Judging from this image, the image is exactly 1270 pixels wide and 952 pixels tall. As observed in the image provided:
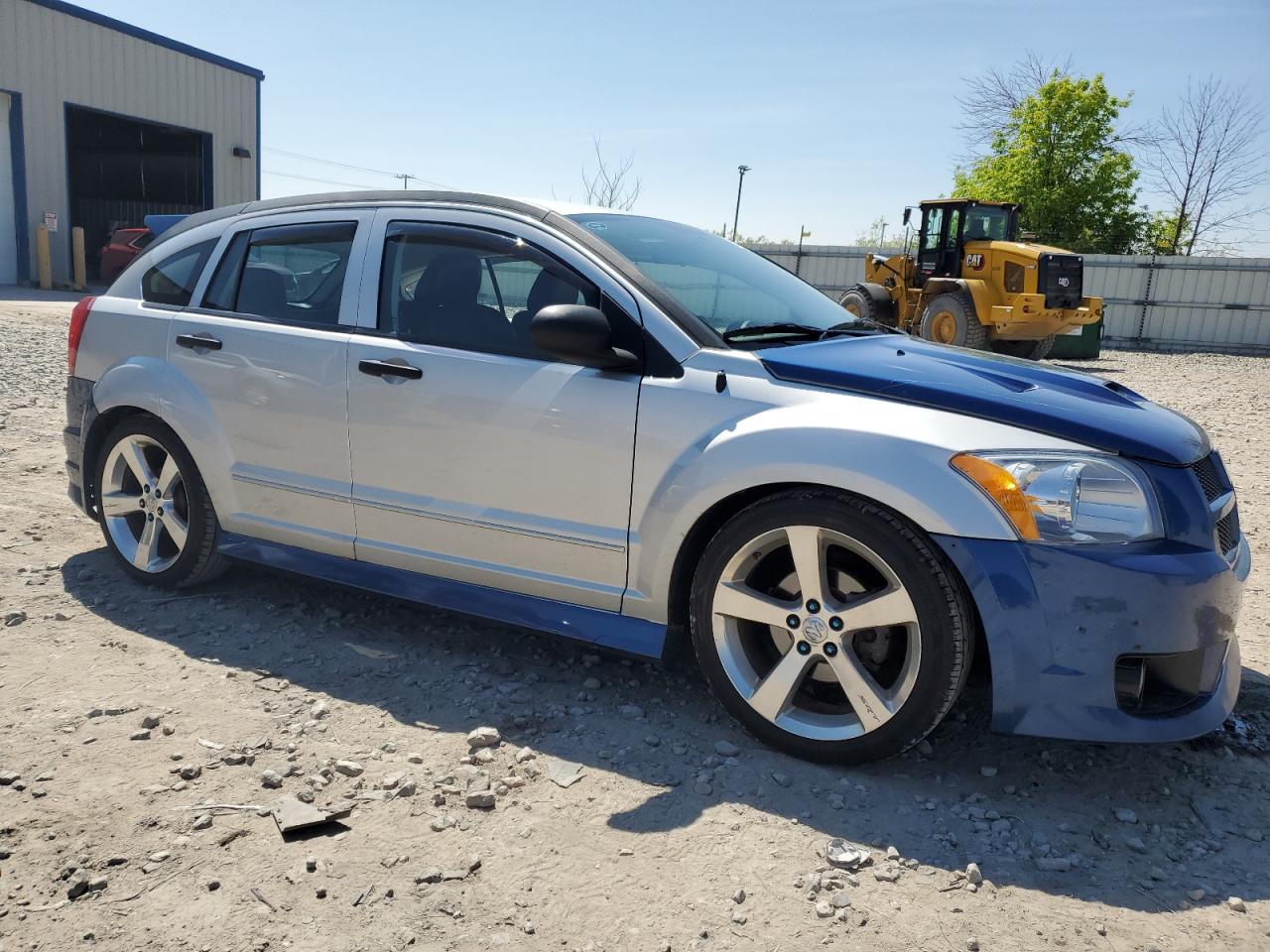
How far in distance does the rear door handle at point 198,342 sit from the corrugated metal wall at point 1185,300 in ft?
80.1

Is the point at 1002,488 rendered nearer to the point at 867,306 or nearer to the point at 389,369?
the point at 389,369

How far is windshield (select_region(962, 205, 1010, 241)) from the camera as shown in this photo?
55.0 feet

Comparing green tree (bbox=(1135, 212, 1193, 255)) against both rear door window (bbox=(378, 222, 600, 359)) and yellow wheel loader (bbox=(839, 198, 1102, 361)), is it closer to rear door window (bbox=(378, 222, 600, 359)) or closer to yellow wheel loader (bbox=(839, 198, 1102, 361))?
yellow wheel loader (bbox=(839, 198, 1102, 361))

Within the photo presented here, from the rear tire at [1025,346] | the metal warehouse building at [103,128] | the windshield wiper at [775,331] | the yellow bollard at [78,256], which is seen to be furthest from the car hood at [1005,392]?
the metal warehouse building at [103,128]

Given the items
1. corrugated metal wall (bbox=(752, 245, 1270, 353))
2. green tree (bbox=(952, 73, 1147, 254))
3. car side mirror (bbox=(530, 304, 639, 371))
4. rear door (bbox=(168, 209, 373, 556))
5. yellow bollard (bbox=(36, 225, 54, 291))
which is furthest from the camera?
green tree (bbox=(952, 73, 1147, 254))

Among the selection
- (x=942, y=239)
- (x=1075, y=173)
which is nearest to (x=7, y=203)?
(x=942, y=239)

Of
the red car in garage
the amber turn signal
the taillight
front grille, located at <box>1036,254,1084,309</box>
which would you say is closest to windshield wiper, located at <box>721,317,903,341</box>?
the amber turn signal

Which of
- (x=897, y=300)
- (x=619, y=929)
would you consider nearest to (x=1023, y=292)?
(x=897, y=300)

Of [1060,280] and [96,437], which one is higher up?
[1060,280]

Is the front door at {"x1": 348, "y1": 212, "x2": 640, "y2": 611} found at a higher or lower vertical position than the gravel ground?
higher

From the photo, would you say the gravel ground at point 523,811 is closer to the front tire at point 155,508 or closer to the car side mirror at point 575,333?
the front tire at point 155,508

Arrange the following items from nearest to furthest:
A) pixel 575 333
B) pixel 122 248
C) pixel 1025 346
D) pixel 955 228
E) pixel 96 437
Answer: pixel 575 333 → pixel 96 437 → pixel 955 228 → pixel 1025 346 → pixel 122 248

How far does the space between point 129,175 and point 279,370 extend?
2849cm

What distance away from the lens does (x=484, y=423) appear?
10.8 feet
